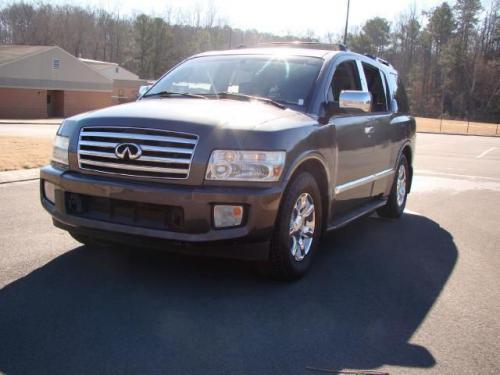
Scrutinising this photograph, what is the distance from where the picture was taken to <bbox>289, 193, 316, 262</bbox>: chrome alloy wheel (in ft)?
14.4

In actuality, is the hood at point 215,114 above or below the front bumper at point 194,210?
above

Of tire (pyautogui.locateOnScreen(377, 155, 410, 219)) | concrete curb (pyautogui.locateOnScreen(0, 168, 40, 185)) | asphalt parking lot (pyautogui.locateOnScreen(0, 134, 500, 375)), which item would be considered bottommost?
concrete curb (pyautogui.locateOnScreen(0, 168, 40, 185))

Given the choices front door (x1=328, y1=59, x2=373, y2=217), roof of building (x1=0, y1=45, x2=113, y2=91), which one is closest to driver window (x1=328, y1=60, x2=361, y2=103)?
front door (x1=328, y1=59, x2=373, y2=217)

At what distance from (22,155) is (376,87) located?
8.36 metres

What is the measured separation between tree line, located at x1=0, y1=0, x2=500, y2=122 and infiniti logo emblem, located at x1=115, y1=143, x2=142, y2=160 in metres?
75.8

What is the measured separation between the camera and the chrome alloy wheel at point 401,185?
24.2ft

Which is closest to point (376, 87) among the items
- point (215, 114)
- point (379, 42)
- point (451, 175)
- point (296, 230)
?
point (296, 230)

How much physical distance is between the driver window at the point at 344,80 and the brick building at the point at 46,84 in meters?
43.6

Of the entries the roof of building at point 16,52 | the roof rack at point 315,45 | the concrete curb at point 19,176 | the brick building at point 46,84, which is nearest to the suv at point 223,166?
the roof rack at point 315,45

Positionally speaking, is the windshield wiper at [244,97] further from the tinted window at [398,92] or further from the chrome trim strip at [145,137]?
the tinted window at [398,92]

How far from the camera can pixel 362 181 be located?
5746 mm

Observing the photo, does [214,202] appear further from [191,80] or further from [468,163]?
[468,163]

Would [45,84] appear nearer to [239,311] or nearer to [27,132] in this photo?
[27,132]

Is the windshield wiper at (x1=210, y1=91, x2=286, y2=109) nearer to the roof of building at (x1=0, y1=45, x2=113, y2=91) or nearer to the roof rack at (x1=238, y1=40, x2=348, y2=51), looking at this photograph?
the roof rack at (x1=238, y1=40, x2=348, y2=51)
